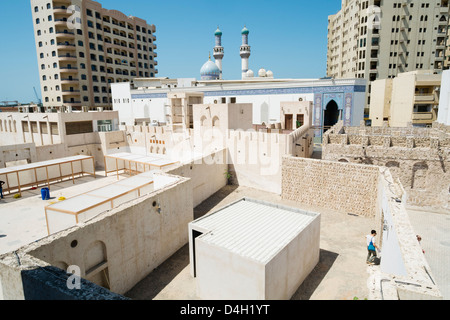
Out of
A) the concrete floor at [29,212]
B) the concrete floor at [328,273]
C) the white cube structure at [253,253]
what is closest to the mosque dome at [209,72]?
the concrete floor at [29,212]

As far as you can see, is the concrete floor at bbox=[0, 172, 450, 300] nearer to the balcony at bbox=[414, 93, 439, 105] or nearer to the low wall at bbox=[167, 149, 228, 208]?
the low wall at bbox=[167, 149, 228, 208]

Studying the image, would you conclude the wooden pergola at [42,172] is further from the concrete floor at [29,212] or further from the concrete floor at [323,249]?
the concrete floor at [323,249]

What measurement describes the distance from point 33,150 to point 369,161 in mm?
27341

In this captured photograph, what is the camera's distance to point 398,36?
46.8m

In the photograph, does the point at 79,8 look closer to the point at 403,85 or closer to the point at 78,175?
the point at 78,175

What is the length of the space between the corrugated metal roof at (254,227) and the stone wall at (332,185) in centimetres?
455

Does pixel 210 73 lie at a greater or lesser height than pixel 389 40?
lesser

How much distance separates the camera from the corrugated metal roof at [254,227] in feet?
27.7

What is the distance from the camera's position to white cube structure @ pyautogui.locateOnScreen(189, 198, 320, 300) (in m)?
7.86

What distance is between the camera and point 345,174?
47.0 ft

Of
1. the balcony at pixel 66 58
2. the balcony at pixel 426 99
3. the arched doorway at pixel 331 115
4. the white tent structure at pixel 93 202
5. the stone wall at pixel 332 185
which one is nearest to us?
the white tent structure at pixel 93 202

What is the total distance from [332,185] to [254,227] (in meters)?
6.83

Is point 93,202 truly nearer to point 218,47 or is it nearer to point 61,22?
point 61,22
